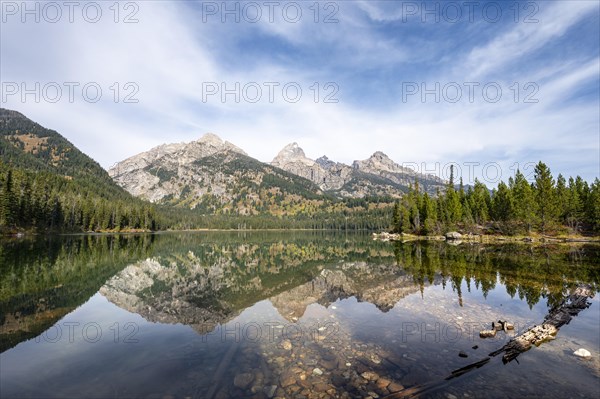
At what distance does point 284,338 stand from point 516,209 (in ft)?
382

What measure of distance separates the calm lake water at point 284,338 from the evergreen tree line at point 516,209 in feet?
276

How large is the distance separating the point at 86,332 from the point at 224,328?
756 cm

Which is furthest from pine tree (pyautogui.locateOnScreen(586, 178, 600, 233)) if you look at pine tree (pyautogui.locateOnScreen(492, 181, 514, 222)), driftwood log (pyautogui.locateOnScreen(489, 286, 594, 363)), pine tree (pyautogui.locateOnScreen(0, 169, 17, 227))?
pine tree (pyautogui.locateOnScreen(0, 169, 17, 227))

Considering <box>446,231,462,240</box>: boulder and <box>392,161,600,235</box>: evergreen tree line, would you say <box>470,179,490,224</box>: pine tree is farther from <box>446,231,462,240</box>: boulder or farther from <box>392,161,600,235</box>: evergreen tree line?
<box>446,231,462,240</box>: boulder

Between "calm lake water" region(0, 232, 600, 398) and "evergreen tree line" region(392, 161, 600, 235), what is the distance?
276ft

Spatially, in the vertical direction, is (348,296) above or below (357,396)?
below

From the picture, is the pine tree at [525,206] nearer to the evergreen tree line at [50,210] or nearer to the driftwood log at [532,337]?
the driftwood log at [532,337]

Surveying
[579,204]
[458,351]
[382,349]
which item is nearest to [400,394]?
[382,349]

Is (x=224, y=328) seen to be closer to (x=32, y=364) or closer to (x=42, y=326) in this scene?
(x=32, y=364)

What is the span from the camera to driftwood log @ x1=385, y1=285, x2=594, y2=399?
10.3 m

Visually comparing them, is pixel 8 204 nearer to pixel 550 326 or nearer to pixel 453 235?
pixel 550 326

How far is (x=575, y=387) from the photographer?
10328mm

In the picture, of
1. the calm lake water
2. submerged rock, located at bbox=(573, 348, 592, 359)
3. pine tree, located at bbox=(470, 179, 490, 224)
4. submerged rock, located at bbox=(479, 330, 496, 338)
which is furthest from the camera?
pine tree, located at bbox=(470, 179, 490, 224)

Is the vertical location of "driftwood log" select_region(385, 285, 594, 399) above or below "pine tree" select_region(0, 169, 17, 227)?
below
